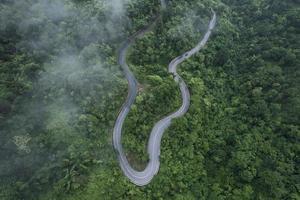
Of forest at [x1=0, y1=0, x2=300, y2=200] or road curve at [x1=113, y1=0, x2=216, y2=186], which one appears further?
road curve at [x1=113, y1=0, x2=216, y2=186]

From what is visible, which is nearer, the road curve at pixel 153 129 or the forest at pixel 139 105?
the forest at pixel 139 105

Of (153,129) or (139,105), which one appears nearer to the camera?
(139,105)

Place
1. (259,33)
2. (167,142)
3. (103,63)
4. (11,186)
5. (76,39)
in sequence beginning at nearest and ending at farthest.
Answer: (11,186) → (167,142) → (103,63) → (76,39) → (259,33)

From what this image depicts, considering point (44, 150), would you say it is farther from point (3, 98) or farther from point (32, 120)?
point (3, 98)

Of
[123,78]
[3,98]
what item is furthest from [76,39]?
[3,98]
